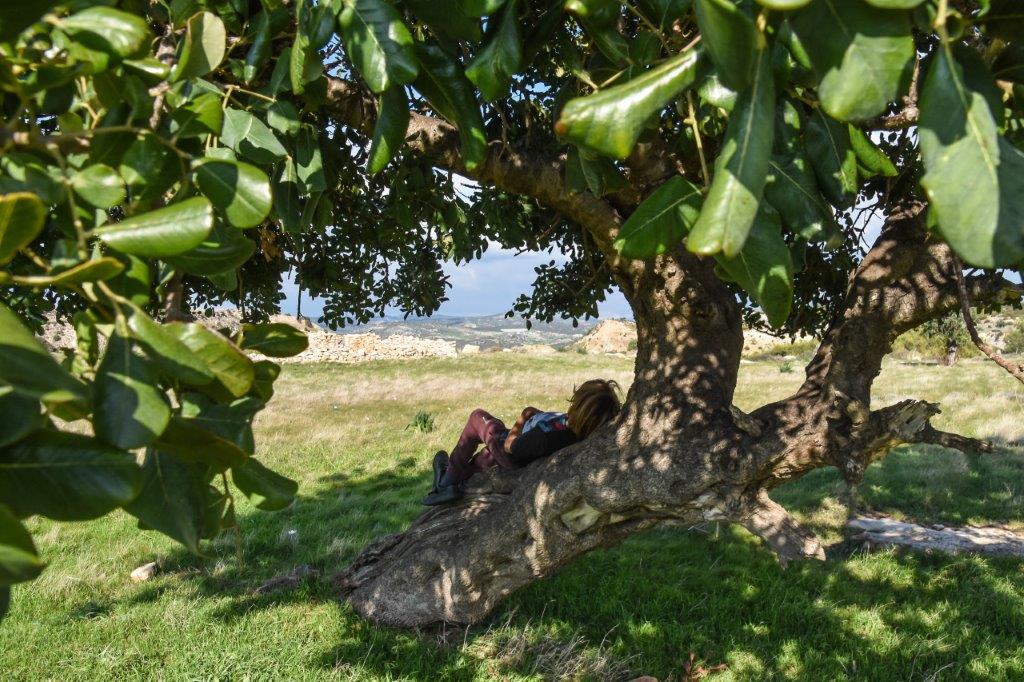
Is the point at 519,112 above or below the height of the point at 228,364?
above

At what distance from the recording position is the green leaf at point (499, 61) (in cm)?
123

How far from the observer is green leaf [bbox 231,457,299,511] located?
1.15 m

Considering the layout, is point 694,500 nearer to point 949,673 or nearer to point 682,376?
point 682,376

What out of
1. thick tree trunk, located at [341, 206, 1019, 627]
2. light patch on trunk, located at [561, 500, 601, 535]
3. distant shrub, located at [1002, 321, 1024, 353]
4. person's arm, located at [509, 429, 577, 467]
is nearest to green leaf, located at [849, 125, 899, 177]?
thick tree trunk, located at [341, 206, 1019, 627]

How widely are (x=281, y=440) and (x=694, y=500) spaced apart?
29.9 feet

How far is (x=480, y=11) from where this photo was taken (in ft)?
3.80

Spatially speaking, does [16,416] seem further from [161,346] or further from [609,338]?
[609,338]

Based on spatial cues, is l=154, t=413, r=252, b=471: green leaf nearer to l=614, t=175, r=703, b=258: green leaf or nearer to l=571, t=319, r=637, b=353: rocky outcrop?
l=614, t=175, r=703, b=258: green leaf

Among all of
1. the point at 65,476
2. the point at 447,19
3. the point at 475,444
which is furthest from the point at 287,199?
the point at 475,444

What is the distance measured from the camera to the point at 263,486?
3.84 ft

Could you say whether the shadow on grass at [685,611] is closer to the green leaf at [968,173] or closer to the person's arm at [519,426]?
the person's arm at [519,426]

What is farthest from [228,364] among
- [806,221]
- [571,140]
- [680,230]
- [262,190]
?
[806,221]

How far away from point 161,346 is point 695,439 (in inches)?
106

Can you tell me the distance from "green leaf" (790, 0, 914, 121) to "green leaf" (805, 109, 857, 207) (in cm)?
53
